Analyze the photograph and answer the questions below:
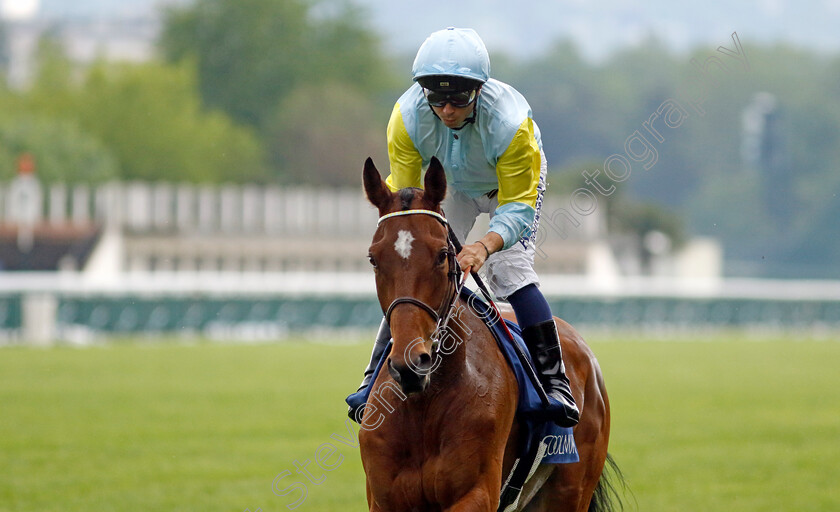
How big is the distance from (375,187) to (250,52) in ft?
222

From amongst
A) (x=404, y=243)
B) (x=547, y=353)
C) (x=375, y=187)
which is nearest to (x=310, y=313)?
(x=547, y=353)

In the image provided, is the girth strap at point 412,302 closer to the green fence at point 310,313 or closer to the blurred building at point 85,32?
the green fence at point 310,313

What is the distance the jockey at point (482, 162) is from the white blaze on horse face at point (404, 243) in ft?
1.07

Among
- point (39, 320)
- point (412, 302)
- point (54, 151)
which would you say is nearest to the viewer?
point (412, 302)

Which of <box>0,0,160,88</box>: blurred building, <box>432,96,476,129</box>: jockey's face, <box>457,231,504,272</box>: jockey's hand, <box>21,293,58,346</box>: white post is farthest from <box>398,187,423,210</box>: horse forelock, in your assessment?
<box>0,0,160,88</box>: blurred building

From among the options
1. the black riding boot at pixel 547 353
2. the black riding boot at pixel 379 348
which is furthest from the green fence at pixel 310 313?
the black riding boot at pixel 547 353

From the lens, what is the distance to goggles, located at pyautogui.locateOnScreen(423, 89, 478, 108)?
503 centimetres

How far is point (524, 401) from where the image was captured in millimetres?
5152

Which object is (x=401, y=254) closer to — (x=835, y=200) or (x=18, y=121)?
(x=18, y=121)

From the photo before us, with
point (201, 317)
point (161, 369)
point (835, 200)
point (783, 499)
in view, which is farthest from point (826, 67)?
point (783, 499)

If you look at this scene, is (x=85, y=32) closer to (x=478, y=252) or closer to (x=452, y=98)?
(x=452, y=98)

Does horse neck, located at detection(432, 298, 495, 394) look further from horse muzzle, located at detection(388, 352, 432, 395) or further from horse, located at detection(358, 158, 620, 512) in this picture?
horse muzzle, located at detection(388, 352, 432, 395)

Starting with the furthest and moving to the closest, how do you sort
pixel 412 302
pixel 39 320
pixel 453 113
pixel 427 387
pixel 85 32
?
1. pixel 85 32
2. pixel 39 320
3. pixel 453 113
4. pixel 427 387
5. pixel 412 302

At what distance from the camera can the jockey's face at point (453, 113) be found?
507cm
